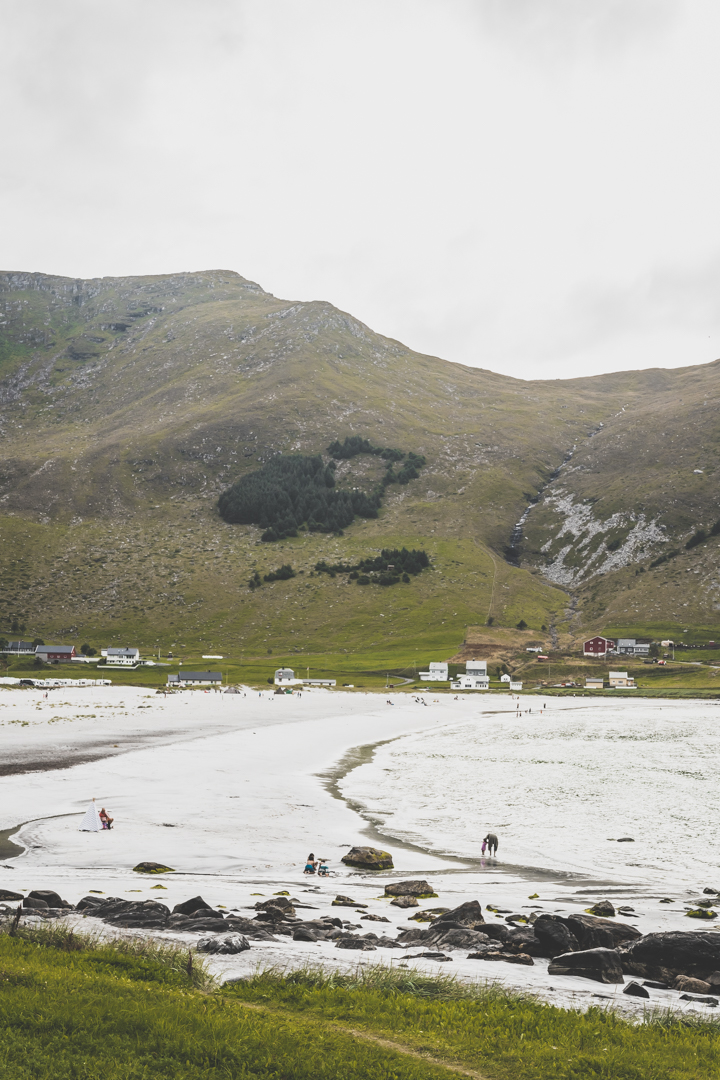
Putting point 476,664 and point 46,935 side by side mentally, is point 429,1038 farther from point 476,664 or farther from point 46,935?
point 476,664

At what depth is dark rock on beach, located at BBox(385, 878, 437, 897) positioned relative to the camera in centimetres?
2238

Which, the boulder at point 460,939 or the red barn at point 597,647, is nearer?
the boulder at point 460,939

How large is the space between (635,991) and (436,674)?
152 m

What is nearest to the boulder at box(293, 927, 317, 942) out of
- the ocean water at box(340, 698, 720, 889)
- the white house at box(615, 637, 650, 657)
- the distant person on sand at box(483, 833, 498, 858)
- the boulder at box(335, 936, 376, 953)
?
the boulder at box(335, 936, 376, 953)

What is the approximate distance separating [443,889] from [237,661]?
514ft

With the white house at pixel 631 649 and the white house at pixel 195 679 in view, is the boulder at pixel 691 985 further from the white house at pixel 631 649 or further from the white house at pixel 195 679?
the white house at pixel 631 649

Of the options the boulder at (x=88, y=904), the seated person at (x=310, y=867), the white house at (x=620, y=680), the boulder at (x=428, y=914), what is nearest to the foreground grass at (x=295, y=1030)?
the boulder at (x=88, y=904)

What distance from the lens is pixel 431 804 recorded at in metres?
40.6

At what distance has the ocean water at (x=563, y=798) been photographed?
2930cm

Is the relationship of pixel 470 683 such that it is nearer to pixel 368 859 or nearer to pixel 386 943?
pixel 368 859

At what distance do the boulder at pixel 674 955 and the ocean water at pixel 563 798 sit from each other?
9.95 m

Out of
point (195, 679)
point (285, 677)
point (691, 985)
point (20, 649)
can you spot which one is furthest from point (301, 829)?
point (20, 649)

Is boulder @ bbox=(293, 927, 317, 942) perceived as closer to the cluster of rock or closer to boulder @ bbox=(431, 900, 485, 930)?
the cluster of rock

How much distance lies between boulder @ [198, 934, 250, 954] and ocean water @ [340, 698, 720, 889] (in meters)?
15.5
